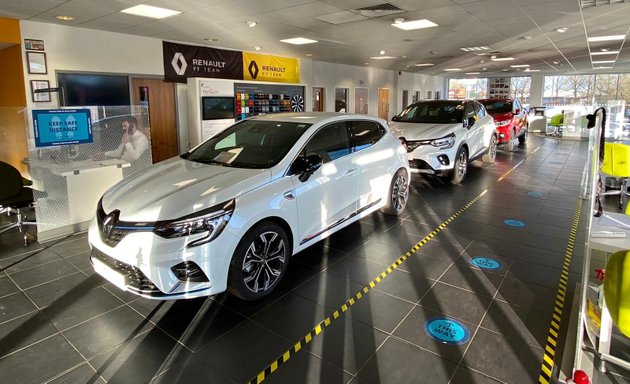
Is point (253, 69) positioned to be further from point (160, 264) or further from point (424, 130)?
point (160, 264)

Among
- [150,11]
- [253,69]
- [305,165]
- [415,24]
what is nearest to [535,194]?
[415,24]

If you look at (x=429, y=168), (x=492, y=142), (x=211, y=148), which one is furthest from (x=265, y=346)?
(x=492, y=142)

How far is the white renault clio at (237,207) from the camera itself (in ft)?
9.16

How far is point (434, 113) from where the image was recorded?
313 inches

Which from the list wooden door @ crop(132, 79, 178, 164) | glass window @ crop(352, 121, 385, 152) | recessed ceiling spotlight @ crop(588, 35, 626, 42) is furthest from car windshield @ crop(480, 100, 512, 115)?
wooden door @ crop(132, 79, 178, 164)

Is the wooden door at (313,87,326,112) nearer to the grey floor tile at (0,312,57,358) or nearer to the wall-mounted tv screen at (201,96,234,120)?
the wall-mounted tv screen at (201,96,234,120)

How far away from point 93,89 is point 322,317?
6.32 m

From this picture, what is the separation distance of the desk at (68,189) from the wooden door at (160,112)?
8.98ft

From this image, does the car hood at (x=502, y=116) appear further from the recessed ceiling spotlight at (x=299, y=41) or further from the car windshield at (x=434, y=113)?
the recessed ceiling spotlight at (x=299, y=41)

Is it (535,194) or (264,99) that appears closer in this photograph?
(535,194)

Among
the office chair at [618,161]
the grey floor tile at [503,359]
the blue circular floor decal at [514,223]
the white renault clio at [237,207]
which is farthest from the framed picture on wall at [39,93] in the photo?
the office chair at [618,161]

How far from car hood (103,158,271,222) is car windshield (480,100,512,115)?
34.4 ft

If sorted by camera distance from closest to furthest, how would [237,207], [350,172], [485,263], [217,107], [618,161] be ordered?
[237,207] → [485,263] → [350,172] → [618,161] → [217,107]

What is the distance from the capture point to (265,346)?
8.89ft
